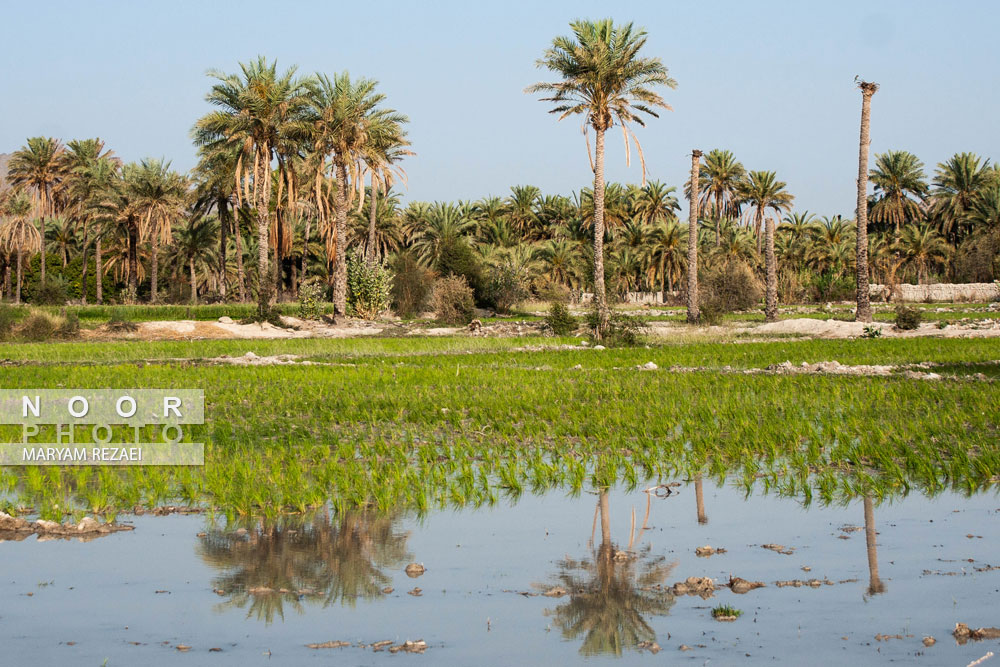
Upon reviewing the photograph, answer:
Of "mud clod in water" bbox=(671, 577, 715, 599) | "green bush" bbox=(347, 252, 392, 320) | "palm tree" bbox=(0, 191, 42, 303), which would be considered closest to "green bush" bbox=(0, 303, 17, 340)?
"green bush" bbox=(347, 252, 392, 320)

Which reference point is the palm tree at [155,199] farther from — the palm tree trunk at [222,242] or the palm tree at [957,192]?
the palm tree at [957,192]

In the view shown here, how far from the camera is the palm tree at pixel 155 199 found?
59.5m

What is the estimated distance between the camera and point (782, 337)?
36.8m

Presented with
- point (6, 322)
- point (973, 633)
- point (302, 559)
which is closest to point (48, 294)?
point (6, 322)

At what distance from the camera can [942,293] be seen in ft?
214

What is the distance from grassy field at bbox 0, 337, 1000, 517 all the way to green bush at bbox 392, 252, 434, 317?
3485cm

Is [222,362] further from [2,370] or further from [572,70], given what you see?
[572,70]

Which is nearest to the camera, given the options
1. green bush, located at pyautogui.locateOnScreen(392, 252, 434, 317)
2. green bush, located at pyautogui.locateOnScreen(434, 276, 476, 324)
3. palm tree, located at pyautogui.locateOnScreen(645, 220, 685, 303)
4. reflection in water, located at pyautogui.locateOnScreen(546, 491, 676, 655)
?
reflection in water, located at pyautogui.locateOnScreen(546, 491, 676, 655)

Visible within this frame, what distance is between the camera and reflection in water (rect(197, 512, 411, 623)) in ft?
23.1

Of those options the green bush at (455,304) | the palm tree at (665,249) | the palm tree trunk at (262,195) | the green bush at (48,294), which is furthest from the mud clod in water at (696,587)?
the palm tree at (665,249)

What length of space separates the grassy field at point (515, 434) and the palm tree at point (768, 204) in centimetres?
2155

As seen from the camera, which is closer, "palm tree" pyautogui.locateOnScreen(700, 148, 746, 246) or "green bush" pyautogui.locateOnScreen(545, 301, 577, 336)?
"green bush" pyautogui.locateOnScreen(545, 301, 577, 336)

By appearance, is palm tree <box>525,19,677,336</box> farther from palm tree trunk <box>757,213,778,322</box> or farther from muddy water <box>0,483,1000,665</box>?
muddy water <box>0,483,1000,665</box>

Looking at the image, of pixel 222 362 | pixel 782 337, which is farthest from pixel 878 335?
pixel 222 362
